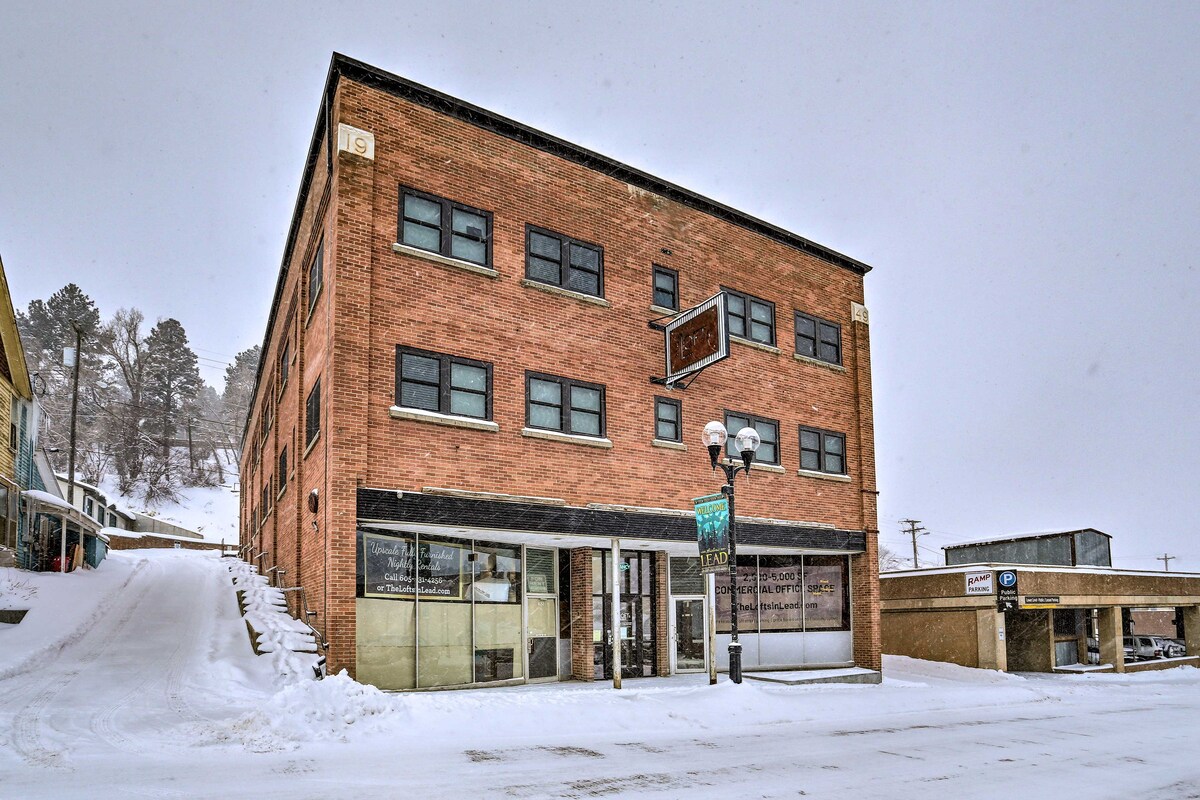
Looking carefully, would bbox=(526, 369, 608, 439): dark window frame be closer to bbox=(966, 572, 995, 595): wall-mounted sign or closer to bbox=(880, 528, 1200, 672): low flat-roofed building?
bbox=(966, 572, 995, 595): wall-mounted sign

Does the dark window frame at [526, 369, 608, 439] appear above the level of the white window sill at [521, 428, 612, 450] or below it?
above

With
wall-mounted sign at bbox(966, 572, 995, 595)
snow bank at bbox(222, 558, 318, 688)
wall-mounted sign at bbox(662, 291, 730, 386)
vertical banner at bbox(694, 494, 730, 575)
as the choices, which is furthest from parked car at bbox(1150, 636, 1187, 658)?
snow bank at bbox(222, 558, 318, 688)

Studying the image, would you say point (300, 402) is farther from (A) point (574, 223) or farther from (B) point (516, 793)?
(B) point (516, 793)

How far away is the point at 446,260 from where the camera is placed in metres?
17.0

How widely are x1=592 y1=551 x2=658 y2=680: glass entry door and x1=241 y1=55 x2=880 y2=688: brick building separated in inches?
2.1

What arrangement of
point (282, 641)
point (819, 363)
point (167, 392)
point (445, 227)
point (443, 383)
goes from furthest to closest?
point (167, 392), point (819, 363), point (445, 227), point (443, 383), point (282, 641)

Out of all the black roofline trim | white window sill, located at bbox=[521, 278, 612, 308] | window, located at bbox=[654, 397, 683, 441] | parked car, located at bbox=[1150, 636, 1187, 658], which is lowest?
parked car, located at bbox=[1150, 636, 1187, 658]

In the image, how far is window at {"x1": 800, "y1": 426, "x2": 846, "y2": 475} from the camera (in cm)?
2362

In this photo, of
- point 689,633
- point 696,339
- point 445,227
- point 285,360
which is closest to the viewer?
point 445,227

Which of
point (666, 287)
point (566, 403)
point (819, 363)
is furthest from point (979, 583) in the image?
point (566, 403)

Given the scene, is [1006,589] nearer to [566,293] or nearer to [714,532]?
[714,532]

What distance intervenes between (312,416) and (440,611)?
4.86 metres

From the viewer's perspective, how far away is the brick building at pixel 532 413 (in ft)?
52.3

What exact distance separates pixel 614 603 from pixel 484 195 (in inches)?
346
